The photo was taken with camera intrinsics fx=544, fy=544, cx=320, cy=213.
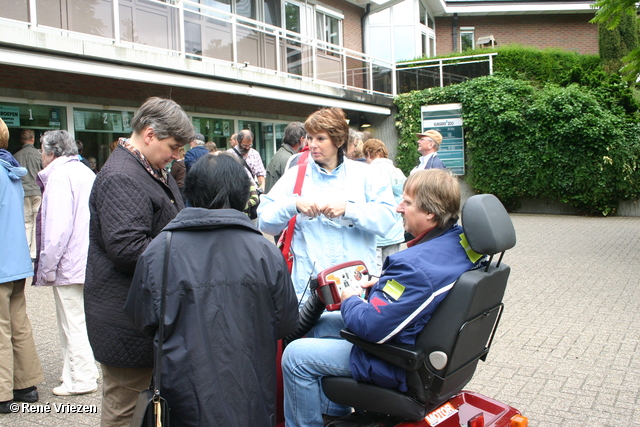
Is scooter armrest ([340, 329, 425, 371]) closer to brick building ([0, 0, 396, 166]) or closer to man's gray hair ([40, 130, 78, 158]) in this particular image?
man's gray hair ([40, 130, 78, 158])

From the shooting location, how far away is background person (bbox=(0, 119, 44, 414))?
3.74 meters

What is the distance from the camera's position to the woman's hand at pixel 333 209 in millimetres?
2840

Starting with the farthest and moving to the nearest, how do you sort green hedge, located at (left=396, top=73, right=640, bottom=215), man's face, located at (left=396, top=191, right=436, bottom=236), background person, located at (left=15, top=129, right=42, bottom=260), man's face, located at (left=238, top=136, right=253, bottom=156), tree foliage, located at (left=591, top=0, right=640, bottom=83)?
1. green hedge, located at (left=396, top=73, right=640, bottom=215)
2. background person, located at (left=15, top=129, right=42, bottom=260)
3. man's face, located at (left=238, top=136, right=253, bottom=156)
4. tree foliage, located at (left=591, top=0, right=640, bottom=83)
5. man's face, located at (left=396, top=191, right=436, bottom=236)

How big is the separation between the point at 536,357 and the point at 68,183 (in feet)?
13.2

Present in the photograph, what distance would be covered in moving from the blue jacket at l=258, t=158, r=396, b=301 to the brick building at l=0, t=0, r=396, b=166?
7.28 metres

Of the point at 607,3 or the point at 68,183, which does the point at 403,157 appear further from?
the point at 68,183

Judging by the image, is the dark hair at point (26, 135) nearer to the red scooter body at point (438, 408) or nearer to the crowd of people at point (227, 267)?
the crowd of people at point (227, 267)

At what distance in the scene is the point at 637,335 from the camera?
5.20 m

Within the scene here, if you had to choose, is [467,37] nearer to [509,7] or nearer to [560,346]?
[509,7]

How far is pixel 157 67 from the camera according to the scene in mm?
10656

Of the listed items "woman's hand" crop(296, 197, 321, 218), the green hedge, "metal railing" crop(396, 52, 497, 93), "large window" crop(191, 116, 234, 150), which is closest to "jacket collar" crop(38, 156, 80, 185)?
"woman's hand" crop(296, 197, 321, 218)

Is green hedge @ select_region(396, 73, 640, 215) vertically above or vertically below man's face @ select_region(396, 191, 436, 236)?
above

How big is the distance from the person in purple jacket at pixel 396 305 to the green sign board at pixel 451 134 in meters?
16.0

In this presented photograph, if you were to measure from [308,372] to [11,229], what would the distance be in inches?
100
